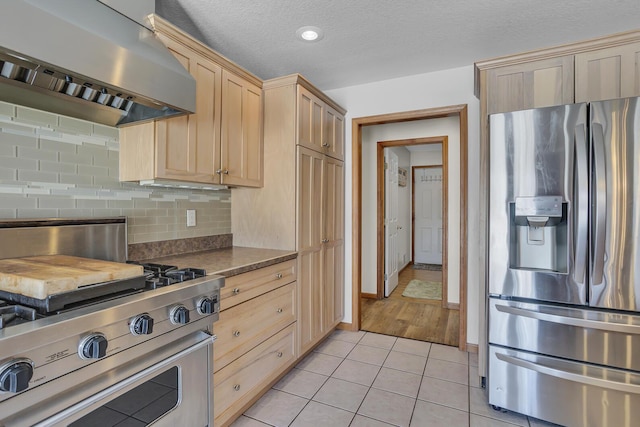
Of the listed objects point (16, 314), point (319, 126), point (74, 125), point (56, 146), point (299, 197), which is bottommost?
point (16, 314)

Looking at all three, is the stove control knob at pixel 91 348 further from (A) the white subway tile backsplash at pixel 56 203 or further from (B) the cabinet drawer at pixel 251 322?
(A) the white subway tile backsplash at pixel 56 203

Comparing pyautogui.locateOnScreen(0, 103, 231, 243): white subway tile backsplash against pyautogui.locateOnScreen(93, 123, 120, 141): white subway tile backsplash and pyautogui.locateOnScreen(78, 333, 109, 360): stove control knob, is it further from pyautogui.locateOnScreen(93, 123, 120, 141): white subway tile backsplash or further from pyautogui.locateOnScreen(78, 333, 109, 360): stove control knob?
pyautogui.locateOnScreen(78, 333, 109, 360): stove control knob

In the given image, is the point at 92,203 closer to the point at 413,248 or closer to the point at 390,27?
the point at 390,27

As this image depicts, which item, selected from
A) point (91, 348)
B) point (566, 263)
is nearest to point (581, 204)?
point (566, 263)

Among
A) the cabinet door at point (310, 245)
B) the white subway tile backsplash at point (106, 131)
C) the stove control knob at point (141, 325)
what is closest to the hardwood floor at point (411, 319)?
the cabinet door at point (310, 245)

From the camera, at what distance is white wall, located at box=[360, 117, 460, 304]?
4059 mm

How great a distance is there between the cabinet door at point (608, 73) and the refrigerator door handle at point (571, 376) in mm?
1602

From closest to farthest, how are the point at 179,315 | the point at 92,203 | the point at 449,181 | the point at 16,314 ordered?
the point at 16,314 → the point at 179,315 → the point at 92,203 → the point at 449,181

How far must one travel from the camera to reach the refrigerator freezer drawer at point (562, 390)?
164cm

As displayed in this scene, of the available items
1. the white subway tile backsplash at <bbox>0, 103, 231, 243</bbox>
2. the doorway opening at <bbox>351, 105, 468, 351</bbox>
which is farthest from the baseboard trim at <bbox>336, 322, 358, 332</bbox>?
the white subway tile backsplash at <bbox>0, 103, 231, 243</bbox>

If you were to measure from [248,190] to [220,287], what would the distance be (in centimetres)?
117

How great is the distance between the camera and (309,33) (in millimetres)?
2244

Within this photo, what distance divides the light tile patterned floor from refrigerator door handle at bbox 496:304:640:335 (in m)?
0.64

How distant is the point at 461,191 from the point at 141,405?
268 cm
